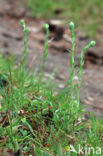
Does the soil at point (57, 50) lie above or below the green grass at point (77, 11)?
below

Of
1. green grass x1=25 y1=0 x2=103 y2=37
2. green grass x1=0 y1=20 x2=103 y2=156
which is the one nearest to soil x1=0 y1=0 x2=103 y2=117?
green grass x1=25 y1=0 x2=103 y2=37

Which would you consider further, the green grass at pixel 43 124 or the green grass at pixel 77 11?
the green grass at pixel 77 11

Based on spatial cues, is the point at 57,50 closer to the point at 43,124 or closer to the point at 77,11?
the point at 77,11

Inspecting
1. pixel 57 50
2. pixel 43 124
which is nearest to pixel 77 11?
pixel 57 50

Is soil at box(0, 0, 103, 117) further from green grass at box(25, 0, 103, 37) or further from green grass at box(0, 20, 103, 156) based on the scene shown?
green grass at box(0, 20, 103, 156)

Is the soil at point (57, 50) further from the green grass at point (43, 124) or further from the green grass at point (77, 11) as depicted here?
the green grass at point (43, 124)

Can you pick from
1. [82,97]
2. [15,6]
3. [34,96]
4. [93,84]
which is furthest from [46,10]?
[34,96]

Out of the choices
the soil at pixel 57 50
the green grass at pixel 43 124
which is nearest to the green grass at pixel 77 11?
the soil at pixel 57 50
